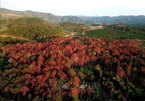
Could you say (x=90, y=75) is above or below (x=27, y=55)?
below

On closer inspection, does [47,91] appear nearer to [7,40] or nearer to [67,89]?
[67,89]

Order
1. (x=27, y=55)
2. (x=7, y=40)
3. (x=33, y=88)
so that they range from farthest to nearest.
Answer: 1. (x=7, y=40)
2. (x=27, y=55)
3. (x=33, y=88)

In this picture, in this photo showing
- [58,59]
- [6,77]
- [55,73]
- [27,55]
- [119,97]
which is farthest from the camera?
[27,55]

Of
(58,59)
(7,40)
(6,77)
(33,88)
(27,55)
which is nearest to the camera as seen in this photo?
(33,88)

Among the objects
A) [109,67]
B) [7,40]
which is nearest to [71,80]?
[109,67]

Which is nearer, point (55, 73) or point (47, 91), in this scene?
point (47, 91)

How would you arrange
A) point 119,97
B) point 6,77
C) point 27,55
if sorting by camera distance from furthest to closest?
point 27,55, point 6,77, point 119,97

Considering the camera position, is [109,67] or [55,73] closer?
[55,73]

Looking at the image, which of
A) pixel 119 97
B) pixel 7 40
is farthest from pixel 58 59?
pixel 7 40

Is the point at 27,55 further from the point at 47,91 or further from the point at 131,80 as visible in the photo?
the point at 131,80
